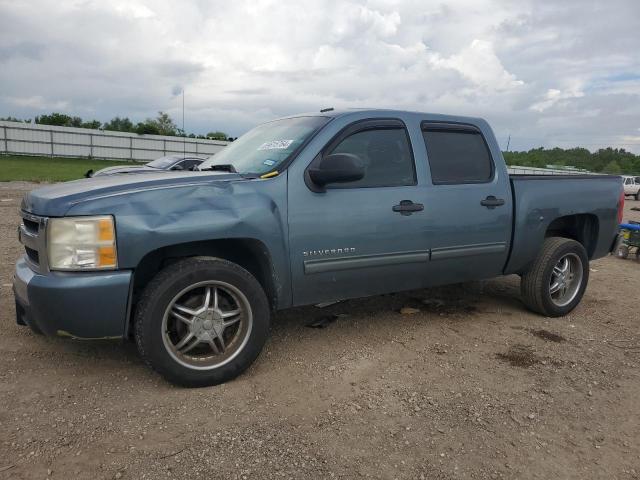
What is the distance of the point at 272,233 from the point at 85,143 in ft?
122

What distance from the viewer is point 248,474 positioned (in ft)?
7.78

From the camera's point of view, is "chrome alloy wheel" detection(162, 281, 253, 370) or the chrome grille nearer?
the chrome grille

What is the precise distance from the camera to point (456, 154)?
171 inches

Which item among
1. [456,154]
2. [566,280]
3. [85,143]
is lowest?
[566,280]

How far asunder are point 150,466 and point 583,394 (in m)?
2.64

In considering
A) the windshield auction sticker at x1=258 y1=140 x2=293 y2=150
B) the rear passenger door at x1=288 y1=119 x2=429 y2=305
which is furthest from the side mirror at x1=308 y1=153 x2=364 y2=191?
the windshield auction sticker at x1=258 y1=140 x2=293 y2=150

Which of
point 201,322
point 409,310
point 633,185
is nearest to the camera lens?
point 201,322

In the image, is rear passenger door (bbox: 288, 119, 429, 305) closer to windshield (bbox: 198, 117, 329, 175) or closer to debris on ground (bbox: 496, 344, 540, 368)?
windshield (bbox: 198, 117, 329, 175)

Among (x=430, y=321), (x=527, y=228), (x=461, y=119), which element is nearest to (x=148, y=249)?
(x=430, y=321)

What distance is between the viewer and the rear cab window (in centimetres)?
415

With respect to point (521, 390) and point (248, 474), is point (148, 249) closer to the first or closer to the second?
point (248, 474)

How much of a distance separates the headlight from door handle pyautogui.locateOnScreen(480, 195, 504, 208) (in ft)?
9.45

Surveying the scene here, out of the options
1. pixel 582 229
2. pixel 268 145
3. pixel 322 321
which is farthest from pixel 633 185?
pixel 268 145

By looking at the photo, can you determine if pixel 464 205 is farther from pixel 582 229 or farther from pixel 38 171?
pixel 38 171
